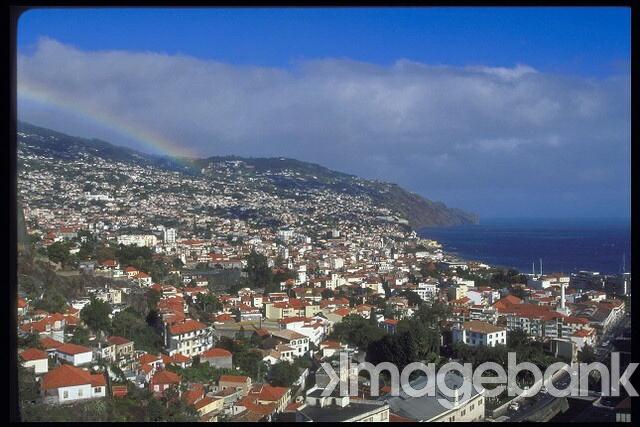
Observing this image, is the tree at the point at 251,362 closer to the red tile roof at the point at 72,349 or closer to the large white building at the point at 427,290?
the red tile roof at the point at 72,349

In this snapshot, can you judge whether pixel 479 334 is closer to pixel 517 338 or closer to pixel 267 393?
pixel 517 338

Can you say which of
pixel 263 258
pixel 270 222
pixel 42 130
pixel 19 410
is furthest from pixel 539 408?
pixel 42 130

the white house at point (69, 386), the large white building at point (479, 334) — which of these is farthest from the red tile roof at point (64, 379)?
the large white building at point (479, 334)

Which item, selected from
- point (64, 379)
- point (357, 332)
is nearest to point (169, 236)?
point (357, 332)

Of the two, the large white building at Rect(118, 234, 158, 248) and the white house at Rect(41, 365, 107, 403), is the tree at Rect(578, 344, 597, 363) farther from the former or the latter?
the large white building at Rect(118, 234, 158, 248)

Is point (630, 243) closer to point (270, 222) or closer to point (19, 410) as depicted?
point (19, 410)
